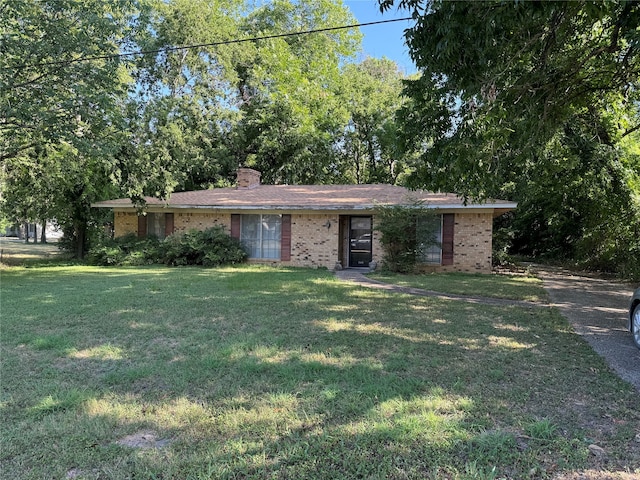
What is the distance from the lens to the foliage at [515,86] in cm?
441

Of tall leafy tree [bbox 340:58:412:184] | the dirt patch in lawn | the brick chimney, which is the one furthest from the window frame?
tall leafy tree [bbox 340:58:412:184]

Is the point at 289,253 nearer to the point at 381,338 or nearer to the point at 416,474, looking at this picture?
the point at 381,338

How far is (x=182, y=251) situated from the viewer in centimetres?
1504

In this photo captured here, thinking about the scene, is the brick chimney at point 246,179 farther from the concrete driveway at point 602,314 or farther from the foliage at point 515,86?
the concrete driveway at point 602,314

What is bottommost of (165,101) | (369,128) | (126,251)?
(126,251)

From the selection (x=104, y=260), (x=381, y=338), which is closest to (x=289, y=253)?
(x=104, y=260)

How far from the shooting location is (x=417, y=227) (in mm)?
13766

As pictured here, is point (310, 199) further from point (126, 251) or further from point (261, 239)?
point (126, 251)

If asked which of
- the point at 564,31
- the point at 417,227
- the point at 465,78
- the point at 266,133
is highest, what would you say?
the point at 266,133

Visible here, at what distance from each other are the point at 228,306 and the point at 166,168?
9.90m

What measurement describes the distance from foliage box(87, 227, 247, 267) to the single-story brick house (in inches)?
30.2

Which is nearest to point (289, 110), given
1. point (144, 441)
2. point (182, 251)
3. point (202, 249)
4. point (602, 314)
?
point (202, 249)

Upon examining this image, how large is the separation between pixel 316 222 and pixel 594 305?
9133 millimetres

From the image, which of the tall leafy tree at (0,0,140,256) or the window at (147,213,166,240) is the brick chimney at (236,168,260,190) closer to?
the window at (147,213,166,240)
